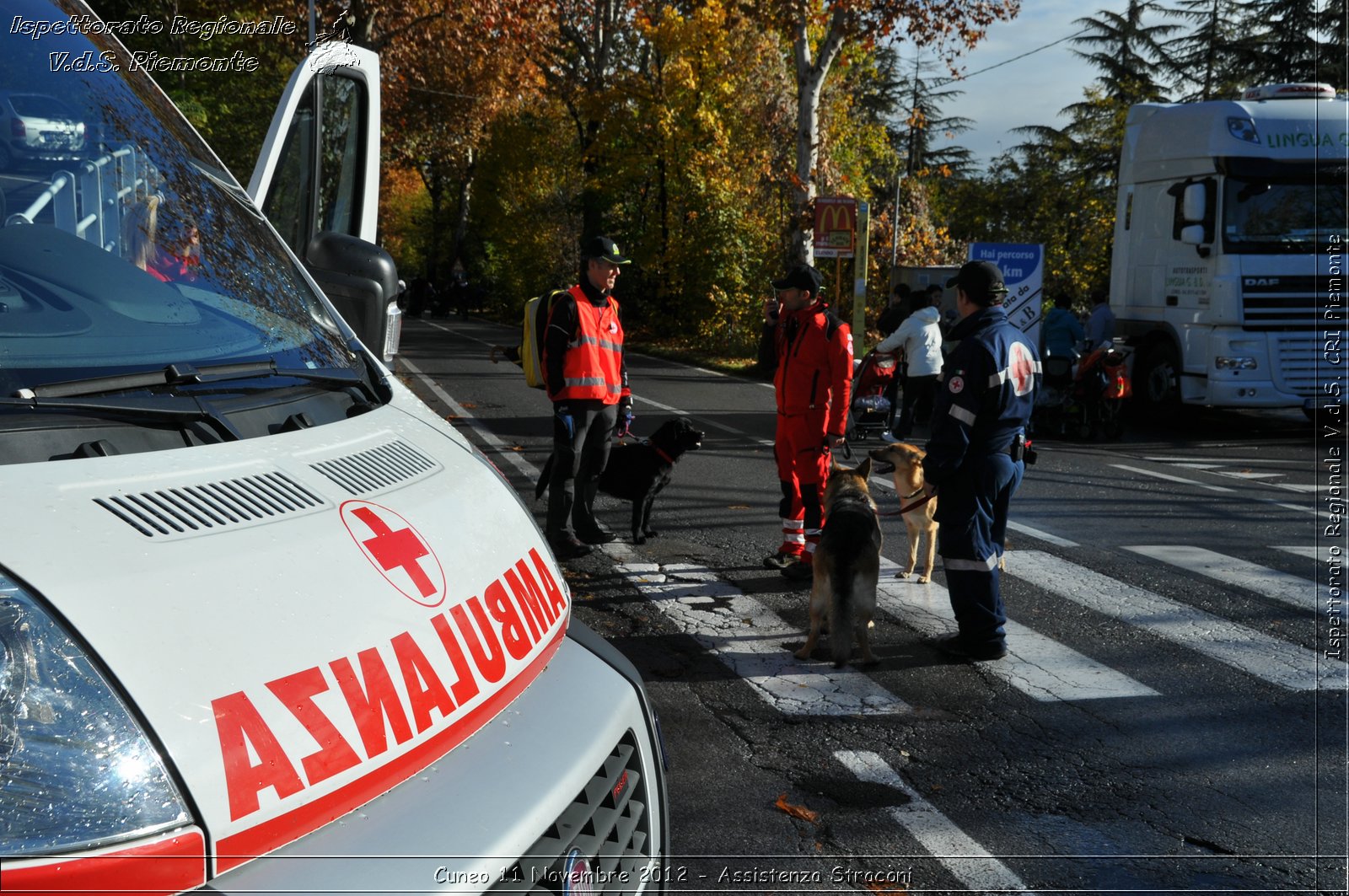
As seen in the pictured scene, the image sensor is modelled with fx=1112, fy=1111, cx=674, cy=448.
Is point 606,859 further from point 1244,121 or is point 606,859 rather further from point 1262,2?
point 1262,2

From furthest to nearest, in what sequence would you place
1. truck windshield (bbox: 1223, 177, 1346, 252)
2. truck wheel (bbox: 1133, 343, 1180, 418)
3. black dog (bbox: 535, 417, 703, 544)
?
Result: truck wheel (bbox: 1133, 343, 1180, 418) → truck windshield (bbox: 1223, 177, 1346, 252) → black dog (bbox: 535, 417, 703, 544)

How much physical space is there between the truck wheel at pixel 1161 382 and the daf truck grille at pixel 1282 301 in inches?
47.6

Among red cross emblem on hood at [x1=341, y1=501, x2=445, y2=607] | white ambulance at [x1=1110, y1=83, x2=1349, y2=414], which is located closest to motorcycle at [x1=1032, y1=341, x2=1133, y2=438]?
white ambulance at [x1=1110, y1=83, x2=1349, y2=414]

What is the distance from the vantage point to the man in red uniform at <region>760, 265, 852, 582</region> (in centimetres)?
704

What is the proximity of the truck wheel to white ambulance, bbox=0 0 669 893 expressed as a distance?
49.4 ft

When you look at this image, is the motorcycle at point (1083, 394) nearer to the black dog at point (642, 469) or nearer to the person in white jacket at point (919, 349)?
the person in white jacket at point (919, 349)

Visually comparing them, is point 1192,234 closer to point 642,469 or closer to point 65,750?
point 642,469

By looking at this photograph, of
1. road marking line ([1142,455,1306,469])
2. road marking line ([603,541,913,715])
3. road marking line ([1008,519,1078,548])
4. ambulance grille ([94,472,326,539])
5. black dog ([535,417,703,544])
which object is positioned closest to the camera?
ambulance grille ([94,472,326,539])

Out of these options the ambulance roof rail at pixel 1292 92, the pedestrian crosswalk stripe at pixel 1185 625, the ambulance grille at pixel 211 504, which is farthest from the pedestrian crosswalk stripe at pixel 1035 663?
the ambulance roof rail at pixel 1292 92

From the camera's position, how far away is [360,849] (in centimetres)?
151

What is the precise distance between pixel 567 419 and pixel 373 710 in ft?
19.4

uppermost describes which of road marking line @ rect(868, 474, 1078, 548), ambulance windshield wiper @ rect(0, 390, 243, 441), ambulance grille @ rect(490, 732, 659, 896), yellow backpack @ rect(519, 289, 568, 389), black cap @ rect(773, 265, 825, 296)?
black cap @ rect(773, 265, 825, 296)

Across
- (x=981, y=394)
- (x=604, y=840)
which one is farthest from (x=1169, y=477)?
(x=604, y=840)

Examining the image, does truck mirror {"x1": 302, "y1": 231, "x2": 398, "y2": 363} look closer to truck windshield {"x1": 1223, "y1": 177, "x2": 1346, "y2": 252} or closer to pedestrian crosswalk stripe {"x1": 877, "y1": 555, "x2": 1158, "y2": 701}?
pedestrian crosswalk stripe {"x1": 877, "y1": 555, "x2": 1158, "y2": 701}
